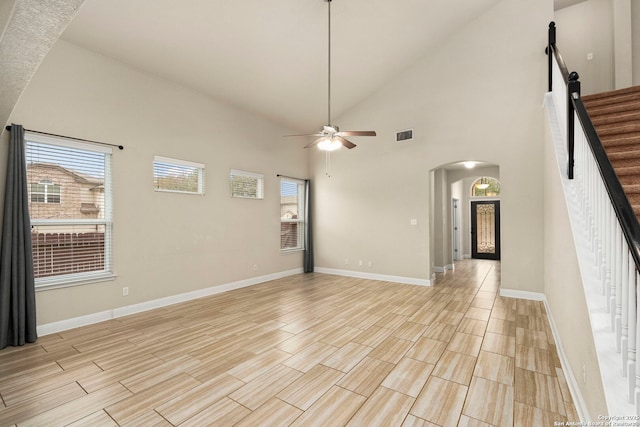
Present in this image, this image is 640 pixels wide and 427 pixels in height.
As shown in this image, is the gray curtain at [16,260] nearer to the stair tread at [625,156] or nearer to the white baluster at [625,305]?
the white baluster at [625,305]

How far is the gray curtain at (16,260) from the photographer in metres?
3.11

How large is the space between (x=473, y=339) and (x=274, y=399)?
2391 millimetres

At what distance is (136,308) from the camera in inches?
167

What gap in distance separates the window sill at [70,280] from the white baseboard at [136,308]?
45cm

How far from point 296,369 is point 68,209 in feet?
11.9

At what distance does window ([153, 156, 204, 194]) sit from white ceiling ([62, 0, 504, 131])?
4.47 ft

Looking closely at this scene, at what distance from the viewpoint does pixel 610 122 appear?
3.39 m

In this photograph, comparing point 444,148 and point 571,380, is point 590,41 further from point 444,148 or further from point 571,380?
point 571,380

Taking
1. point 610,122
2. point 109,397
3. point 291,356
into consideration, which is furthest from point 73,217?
point 610,122

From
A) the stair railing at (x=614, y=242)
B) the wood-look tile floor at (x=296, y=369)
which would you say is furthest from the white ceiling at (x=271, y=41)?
the wood-look tile floor at (x=296, y=369)

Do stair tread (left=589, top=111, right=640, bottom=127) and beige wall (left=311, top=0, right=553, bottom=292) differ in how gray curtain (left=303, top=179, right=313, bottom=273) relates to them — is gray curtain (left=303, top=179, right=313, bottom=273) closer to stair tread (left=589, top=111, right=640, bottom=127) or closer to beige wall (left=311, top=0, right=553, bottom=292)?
beige wall (left=311, top=0, right=553, bottom=292)

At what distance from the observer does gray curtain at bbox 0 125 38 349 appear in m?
3.11

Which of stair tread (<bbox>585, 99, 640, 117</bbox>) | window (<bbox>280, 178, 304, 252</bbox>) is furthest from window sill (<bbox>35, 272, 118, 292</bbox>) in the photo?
stair tread (<bbox>585, 99, 640, 117</bbox>)

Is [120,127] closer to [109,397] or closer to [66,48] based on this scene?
[66,48]
